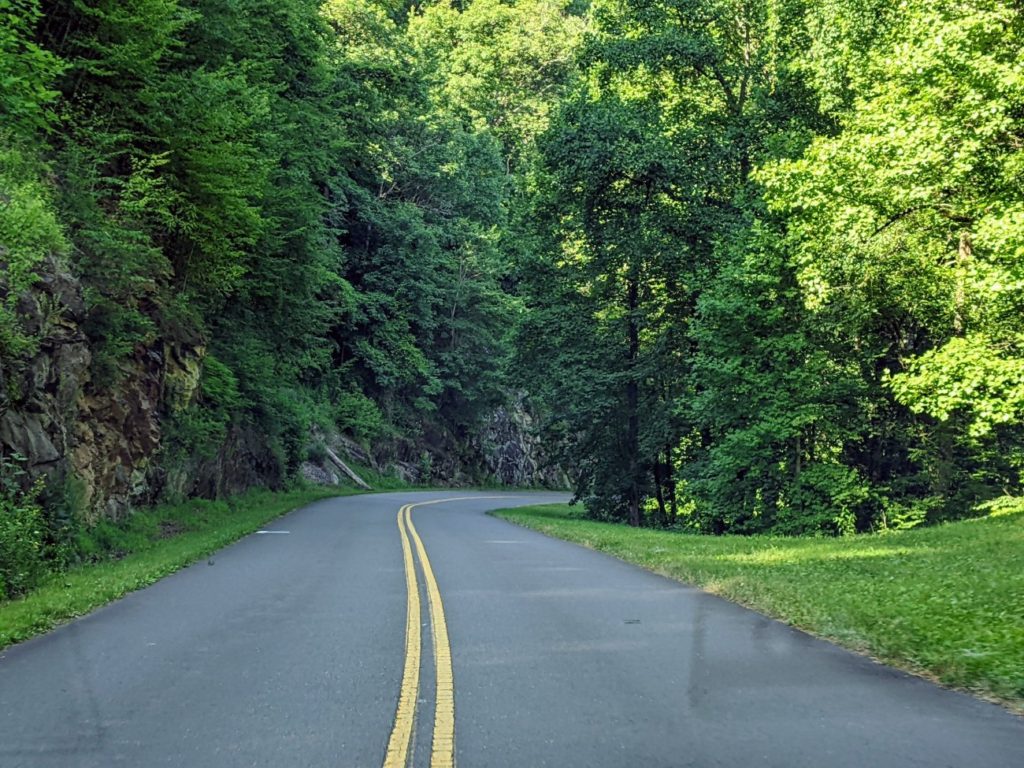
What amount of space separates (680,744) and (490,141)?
5704 cm

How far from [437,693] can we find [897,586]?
7018 mm

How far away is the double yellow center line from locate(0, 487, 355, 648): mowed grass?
3694 mm

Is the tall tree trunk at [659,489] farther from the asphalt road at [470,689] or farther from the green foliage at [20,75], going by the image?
the green foliage at [20,75]

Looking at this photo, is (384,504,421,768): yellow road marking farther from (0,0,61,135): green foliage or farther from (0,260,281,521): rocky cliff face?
(0,0,61,135): green foliage

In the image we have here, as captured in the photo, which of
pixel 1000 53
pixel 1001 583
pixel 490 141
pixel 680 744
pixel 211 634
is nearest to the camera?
pixel 680 744

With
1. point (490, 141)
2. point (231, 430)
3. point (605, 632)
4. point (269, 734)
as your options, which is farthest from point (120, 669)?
point (490, 141)

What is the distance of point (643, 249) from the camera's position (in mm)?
27047

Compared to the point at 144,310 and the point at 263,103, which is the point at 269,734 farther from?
the point at 263,103

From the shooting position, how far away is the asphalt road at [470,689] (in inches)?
194

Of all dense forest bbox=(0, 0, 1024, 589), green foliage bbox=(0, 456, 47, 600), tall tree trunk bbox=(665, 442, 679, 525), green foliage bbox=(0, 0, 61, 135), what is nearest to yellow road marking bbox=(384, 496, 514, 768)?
green foliage bbox=(0, 456, 47, 600)

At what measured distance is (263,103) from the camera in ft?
68.7

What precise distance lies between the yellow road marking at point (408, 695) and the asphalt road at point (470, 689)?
0.03 metres

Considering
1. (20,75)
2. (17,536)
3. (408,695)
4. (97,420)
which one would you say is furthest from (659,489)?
(408,695)

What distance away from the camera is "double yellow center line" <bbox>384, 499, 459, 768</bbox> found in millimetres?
4852
